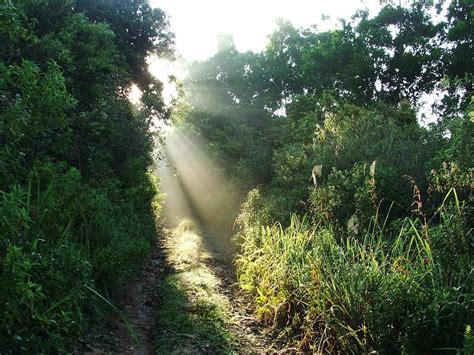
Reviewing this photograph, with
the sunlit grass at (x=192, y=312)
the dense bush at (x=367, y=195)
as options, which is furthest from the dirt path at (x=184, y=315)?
the dense bush at (x=367, y=195)

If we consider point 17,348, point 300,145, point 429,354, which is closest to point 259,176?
point 300,145

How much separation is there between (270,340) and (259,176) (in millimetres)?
9976

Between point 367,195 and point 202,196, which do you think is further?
point 202,196

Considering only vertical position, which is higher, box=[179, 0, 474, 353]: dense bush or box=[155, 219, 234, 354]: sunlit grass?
box=[179, 0, 474, 353]: dense bush

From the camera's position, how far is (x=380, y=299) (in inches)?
170

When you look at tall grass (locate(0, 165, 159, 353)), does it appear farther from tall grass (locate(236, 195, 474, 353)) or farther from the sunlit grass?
tall grass (locate(236, 195, 474, 353))

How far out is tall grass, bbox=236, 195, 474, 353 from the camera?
3961 mm

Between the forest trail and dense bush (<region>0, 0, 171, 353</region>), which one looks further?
the forest trail

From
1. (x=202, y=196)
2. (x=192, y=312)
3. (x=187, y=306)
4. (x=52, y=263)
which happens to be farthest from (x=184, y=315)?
(x=202, y=196)

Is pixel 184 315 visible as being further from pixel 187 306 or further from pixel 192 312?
pixel 187 306

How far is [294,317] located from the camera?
553 cm

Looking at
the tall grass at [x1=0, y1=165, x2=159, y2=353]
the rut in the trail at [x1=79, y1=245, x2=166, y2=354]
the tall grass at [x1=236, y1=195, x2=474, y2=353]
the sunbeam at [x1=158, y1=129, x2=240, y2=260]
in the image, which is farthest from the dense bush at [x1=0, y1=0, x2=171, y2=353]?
the sunbeam at [x1=158, y1=129, x2=240, y2=260]

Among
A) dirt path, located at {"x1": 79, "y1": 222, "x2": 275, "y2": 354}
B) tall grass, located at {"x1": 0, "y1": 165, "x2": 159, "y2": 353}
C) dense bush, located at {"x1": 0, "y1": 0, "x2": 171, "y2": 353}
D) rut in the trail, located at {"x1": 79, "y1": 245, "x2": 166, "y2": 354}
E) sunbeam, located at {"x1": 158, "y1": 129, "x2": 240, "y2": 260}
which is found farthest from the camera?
sunbeam, located at {"x1": 158, "y1": 129, "x2": 240, "y2": 260}

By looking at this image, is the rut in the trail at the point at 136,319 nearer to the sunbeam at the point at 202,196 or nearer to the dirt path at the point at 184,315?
the dirt path at the point at 184,315
